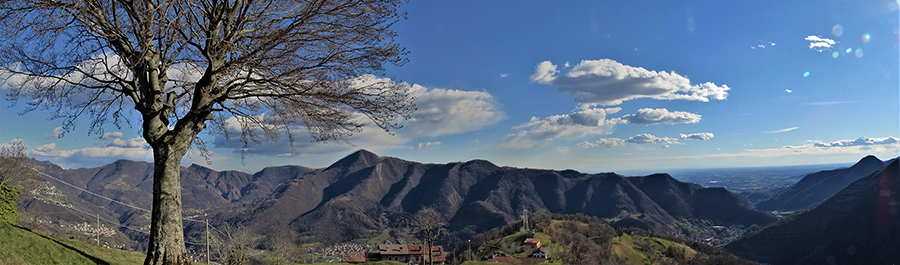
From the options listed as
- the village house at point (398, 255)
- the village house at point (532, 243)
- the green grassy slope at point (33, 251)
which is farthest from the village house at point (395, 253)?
the green grassy slope at point (33, 251)

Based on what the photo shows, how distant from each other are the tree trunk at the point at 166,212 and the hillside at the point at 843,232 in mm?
148382

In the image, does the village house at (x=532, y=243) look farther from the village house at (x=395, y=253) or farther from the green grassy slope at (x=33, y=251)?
the green grassy slope at (x=33, y=251)

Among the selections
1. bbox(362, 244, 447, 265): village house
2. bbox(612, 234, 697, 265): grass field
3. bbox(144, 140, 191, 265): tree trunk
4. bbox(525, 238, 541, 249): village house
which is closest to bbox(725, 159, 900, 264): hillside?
bbox(612, 234, 697, 265): grass field

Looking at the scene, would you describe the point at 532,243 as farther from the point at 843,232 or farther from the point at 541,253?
the point at 843,232

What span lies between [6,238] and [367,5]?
10.4 m

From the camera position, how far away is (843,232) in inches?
4791

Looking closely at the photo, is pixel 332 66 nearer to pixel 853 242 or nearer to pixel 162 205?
pixel 162 205

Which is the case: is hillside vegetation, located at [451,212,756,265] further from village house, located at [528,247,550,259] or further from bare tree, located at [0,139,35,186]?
bare tree, located at [0,139,35,186]

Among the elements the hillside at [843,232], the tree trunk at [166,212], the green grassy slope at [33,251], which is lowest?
the hillside at [843,232]

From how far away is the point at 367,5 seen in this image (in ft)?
23.0

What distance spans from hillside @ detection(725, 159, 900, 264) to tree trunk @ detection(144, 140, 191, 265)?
148382 millimetres

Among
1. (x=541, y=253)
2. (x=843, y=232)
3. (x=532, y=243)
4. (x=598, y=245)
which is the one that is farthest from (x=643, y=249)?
(x=843, y=232)

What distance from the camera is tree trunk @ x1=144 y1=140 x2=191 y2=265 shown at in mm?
6680

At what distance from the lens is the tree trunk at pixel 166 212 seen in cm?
668
